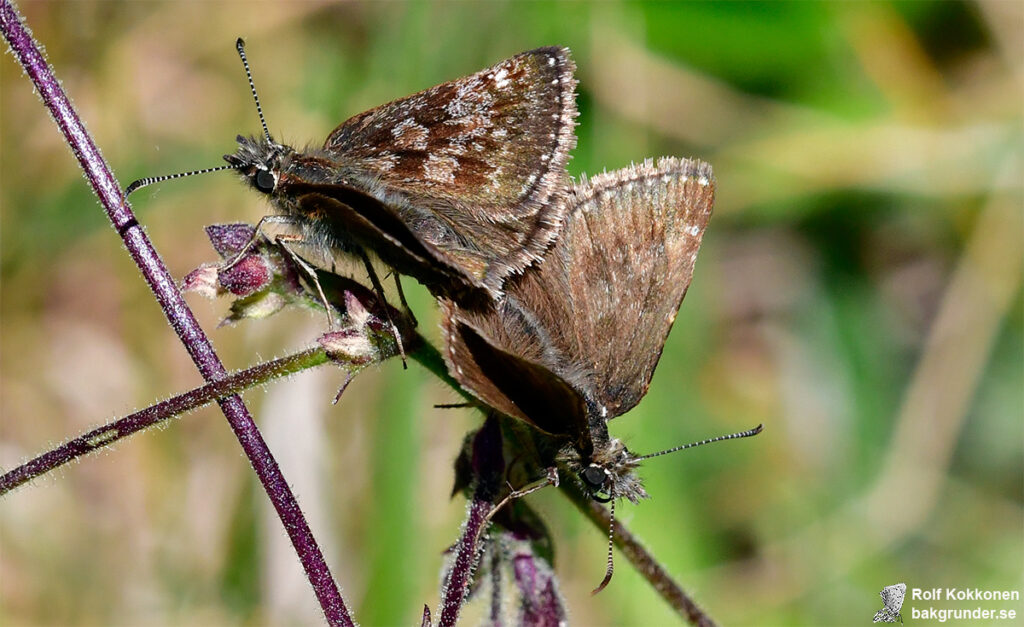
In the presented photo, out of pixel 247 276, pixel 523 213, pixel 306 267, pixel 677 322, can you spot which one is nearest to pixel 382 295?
pixel 306 267

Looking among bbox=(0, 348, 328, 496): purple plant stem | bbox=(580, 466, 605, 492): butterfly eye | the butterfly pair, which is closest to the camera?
bbox=(0, 348, 328, 496): purple plant stem

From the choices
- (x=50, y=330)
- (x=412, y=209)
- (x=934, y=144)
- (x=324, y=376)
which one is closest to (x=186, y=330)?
(x=412, y=209)

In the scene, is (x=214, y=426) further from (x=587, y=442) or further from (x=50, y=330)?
(x=587, y=442)

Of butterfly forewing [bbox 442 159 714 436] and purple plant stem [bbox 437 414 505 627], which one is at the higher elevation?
butterfly forewing [bbox 442 159 714 436]

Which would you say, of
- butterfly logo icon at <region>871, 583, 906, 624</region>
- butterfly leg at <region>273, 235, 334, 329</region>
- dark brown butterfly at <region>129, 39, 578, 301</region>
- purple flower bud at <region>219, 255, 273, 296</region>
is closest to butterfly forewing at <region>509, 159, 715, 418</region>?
dark brown butterfly at <region>129, 39, 578, 301</region>

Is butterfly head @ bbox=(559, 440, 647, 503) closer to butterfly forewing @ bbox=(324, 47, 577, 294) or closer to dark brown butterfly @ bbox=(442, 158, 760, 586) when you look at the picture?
dark brown butterfly @ bbox=(442, 158, 760, 586)

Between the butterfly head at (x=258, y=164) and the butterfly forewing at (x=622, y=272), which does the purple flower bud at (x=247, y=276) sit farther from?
the butterfly forewing at (x=622, y=272)

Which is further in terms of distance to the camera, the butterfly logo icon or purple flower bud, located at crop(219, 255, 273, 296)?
the butterfly logo icon
